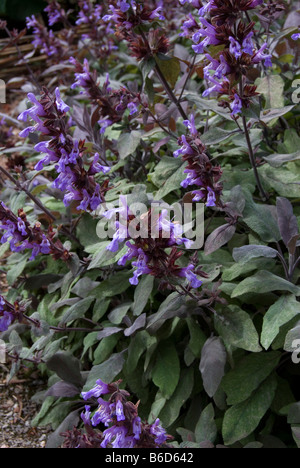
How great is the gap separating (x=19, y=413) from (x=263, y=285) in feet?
4.14

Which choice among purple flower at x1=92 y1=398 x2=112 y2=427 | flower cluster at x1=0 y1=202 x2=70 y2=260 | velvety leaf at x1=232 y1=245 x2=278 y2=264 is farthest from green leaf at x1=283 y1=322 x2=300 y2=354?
flower cluster at x1=0 y1=202 x2=70 y2=260

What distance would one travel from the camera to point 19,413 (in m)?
2.33

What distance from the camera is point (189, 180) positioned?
1.64 meters

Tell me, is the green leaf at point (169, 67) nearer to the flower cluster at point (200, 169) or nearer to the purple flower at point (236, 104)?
the purple flower at point (236, 104)

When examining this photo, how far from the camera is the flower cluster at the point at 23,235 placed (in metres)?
1.81

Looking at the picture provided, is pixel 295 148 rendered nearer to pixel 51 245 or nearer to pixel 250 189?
pixel 250 189

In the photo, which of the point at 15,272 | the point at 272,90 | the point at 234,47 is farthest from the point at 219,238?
the point at 15,272

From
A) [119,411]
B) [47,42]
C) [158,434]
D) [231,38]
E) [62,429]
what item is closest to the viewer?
[119,411]

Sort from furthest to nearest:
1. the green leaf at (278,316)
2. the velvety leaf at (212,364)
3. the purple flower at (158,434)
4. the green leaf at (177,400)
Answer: the green leaf at (177,400) → the velvety leaf at (212,364) → the green leaf at (278,316) → the purple flower at (158,434)

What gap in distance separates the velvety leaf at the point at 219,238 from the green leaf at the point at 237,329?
0.23m

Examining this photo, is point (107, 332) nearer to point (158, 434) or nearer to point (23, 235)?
point (23, 235)

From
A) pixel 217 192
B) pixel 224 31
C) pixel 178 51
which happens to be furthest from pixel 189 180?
pixel 178 51

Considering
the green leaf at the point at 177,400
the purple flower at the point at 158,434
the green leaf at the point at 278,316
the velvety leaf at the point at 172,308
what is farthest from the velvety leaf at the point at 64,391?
the green leaf at the point at 278,316

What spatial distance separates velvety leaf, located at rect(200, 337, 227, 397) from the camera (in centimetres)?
164
